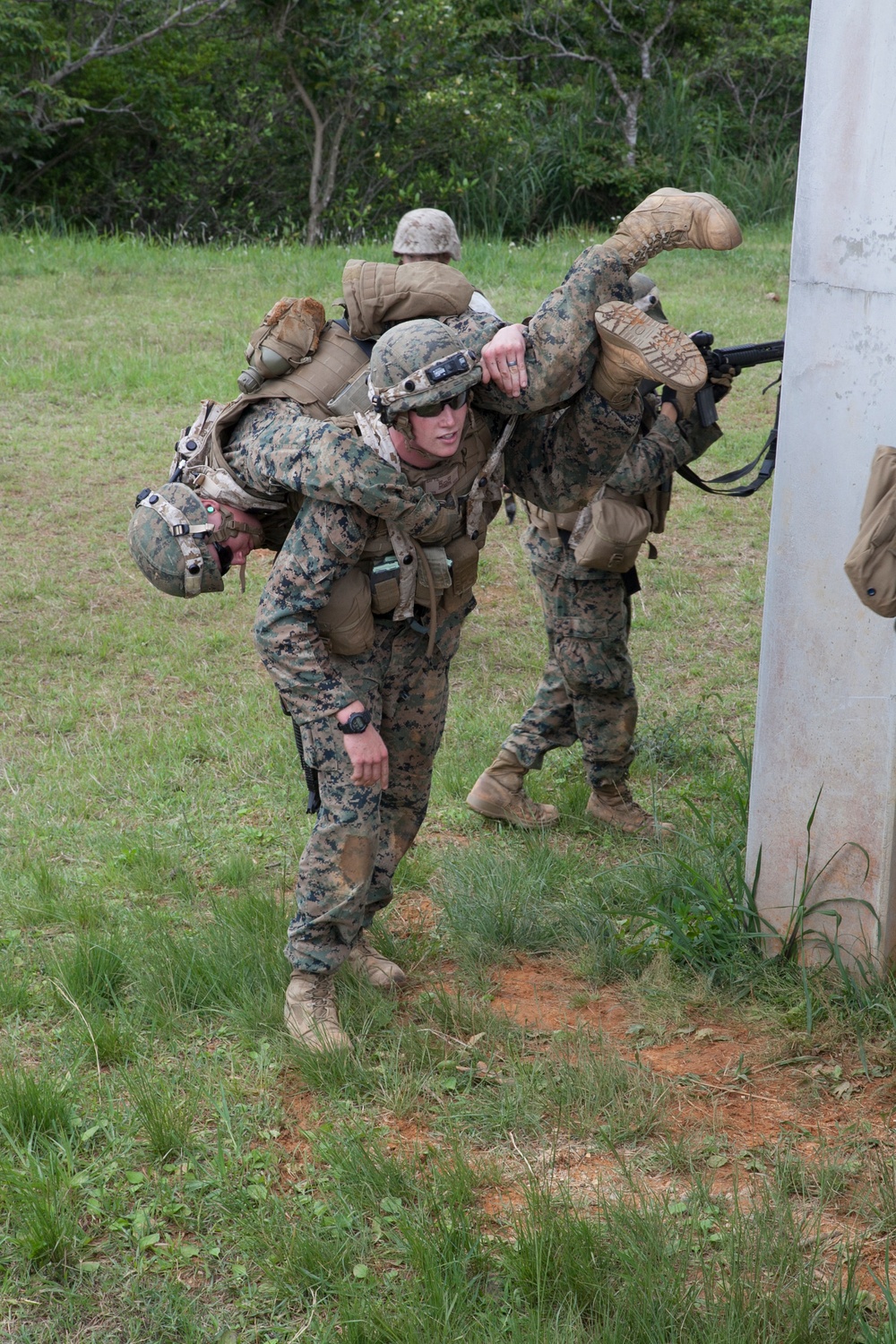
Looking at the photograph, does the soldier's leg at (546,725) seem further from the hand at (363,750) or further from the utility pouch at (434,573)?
the hand at (363,750)

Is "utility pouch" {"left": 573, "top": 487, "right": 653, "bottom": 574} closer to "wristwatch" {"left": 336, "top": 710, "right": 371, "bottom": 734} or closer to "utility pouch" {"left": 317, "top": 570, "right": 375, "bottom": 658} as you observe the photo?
"utility pouch" {"left": 317, "top": 570, "right": 375, "bottom": 658}

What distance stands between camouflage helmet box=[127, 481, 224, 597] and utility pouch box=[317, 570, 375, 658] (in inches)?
11.3

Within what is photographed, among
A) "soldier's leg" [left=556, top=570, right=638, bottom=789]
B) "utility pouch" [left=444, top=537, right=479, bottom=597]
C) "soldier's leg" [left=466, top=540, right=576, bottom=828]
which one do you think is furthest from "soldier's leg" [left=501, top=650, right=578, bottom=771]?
"utility pouch" [left=444, top=537, right=479, bottom=597]

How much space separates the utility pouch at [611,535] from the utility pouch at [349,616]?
1.32m

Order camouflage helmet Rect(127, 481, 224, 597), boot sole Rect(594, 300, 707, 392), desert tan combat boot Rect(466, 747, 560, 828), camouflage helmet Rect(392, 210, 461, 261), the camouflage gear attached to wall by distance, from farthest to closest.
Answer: camouflage helmet Rect(392, 210, 461, 261) < desert tan combat boot Rect(466, 747, 560, 828) < the camouflage gear attached to wall < camouflage helmet Rect(127, 481, 224, 597) < boot sole Rect(594, 300, 707, 392)

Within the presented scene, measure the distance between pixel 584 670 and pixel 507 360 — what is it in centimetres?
171

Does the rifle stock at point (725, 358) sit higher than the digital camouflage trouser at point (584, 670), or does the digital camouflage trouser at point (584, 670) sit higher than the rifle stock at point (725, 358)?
the rifle stock at point (725, 358)

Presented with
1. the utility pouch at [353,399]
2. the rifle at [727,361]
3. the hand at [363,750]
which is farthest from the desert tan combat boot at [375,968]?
the rifle at [727,361]

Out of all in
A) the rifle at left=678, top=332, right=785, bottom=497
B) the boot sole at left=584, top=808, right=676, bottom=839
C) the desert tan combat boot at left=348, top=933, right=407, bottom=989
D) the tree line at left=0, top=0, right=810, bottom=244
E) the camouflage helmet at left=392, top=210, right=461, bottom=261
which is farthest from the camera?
the tree line at left=0, top=0, right=810, bottom=244

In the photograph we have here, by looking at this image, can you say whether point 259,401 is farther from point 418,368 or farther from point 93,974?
point 93,974

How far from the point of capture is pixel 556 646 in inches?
191

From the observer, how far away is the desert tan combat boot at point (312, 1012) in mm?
3488

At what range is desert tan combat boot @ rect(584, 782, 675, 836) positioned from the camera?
4934 millimetres

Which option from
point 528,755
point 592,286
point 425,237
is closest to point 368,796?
point 592,286
